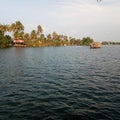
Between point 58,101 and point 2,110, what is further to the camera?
point 58,101

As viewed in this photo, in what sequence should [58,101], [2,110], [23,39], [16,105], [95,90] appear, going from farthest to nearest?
1. [23,39]
2. [95,90]
3. [58,101]
4. [16,105]
5. [2,110]

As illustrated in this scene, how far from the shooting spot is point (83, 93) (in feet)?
70.6

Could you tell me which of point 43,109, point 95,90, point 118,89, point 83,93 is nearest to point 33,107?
point 43,109

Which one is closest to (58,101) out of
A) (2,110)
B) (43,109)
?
(43,109)

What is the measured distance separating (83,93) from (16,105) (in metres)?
8.33

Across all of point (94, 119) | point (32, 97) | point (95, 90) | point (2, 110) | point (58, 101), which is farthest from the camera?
point (95, 90)

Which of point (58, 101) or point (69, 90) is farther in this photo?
point (69, 90)

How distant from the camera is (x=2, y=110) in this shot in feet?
51.8

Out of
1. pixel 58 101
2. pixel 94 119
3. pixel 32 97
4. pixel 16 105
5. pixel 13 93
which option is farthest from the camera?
pixel 13 93

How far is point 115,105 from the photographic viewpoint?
17250 mm

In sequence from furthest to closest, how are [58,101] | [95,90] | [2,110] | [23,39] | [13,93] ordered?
[23,39]
[95,90]
[13,93]
[58,101]
[2,110]

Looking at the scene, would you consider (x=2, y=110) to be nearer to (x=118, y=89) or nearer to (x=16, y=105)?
(x=16, y=105)

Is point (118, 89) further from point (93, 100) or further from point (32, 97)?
point (32, 97)

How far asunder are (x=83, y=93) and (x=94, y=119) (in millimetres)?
7407
